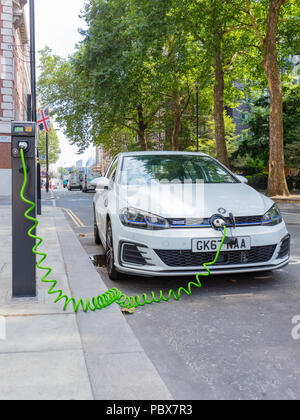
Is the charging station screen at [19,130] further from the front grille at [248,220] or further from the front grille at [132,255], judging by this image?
the front grille at [248,220]

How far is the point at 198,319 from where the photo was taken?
12.1 ft

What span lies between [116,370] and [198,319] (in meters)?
1.25

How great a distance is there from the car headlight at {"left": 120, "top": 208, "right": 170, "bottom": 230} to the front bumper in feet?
0.19

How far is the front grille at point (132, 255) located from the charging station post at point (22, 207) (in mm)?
942

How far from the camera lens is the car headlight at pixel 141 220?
4.34 metres

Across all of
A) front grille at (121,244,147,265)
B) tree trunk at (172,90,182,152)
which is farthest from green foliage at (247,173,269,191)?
front grille at (121,244,147,265)

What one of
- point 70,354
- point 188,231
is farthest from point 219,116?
point 70,354

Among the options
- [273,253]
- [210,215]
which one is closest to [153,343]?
[210,215]

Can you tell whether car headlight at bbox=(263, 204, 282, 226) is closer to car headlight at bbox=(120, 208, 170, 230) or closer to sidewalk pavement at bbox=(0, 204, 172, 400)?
car headlight at bbox=(120, 208, 170, 230)

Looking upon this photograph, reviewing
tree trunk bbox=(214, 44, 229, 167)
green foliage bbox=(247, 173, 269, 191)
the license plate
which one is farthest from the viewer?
green foliage bbox=(247, 173, 269, 191)

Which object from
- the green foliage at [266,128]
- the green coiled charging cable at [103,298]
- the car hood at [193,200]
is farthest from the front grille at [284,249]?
the green foliage at [266,128]

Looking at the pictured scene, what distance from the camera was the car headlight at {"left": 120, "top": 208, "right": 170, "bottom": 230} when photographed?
14.2 ft

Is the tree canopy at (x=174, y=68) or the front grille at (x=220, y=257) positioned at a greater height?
the tree canopy at (x=174, y=68)
